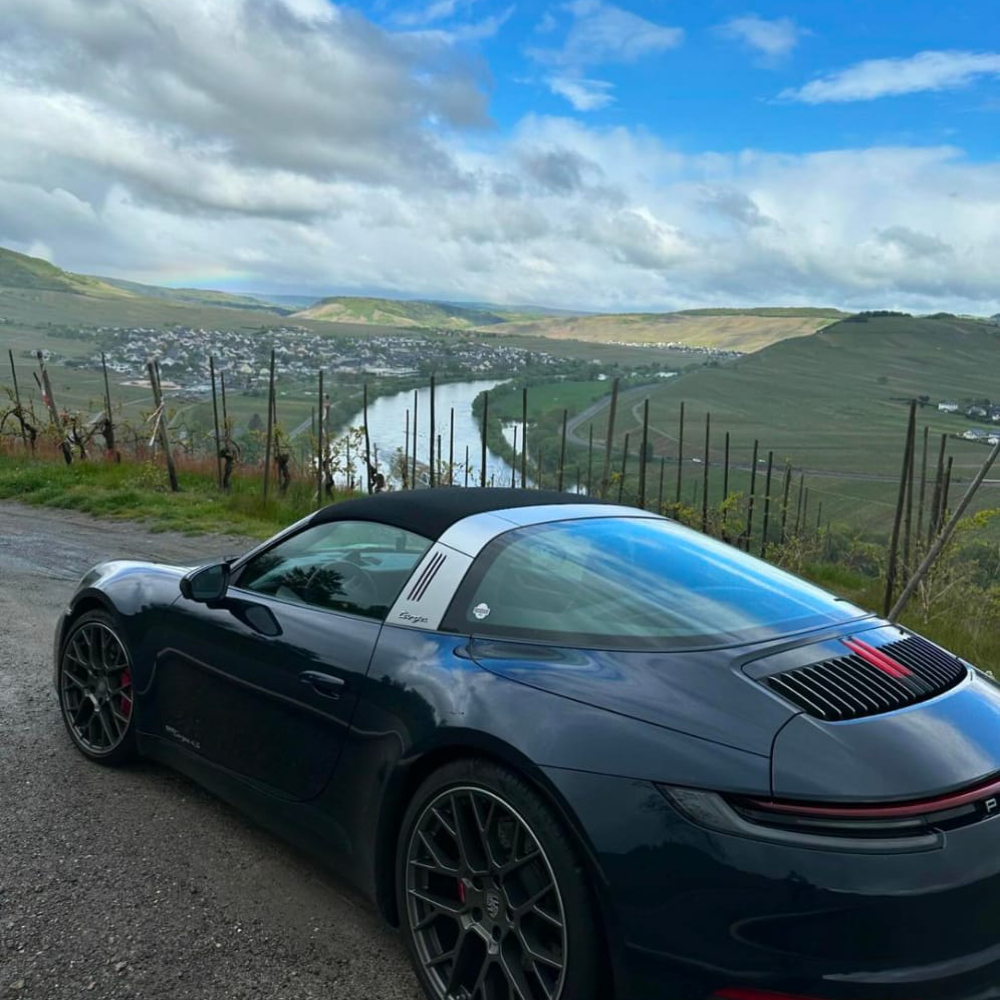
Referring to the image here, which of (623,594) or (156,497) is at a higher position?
(623,594)

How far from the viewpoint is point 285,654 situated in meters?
2.90

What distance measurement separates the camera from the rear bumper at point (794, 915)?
168 centimetres

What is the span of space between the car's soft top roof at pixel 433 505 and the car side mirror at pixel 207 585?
16.0 inches

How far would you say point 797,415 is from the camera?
44.4 metres

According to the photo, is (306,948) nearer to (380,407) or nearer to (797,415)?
(380,407)

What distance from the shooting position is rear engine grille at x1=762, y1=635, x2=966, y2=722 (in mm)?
2037

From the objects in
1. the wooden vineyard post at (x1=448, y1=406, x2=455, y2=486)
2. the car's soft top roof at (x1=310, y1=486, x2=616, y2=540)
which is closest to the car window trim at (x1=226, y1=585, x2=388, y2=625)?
the car's soft top roof at (x1=310, y1=486, x2=616, y2=540)

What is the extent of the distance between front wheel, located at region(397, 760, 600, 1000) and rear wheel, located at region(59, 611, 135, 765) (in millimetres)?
1788

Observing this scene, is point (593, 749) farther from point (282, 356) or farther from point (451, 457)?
point (282, 356)

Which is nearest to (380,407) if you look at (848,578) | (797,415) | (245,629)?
(797,415)

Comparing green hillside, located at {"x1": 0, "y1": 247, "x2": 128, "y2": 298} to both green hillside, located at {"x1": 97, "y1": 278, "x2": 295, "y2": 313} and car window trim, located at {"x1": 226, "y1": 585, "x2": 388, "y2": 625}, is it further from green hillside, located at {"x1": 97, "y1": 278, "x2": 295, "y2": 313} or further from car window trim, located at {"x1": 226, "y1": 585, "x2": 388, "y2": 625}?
car window trim, located at {"x1": 226, "y1": 585, "x2": 388, "y2": 625}

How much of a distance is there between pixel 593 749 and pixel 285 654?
4.20ft

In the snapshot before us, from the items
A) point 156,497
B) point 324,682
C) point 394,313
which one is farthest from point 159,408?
point 394,313

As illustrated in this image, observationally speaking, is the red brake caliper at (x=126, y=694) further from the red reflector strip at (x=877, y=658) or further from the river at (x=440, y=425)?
the river at (x=440, y=425)
